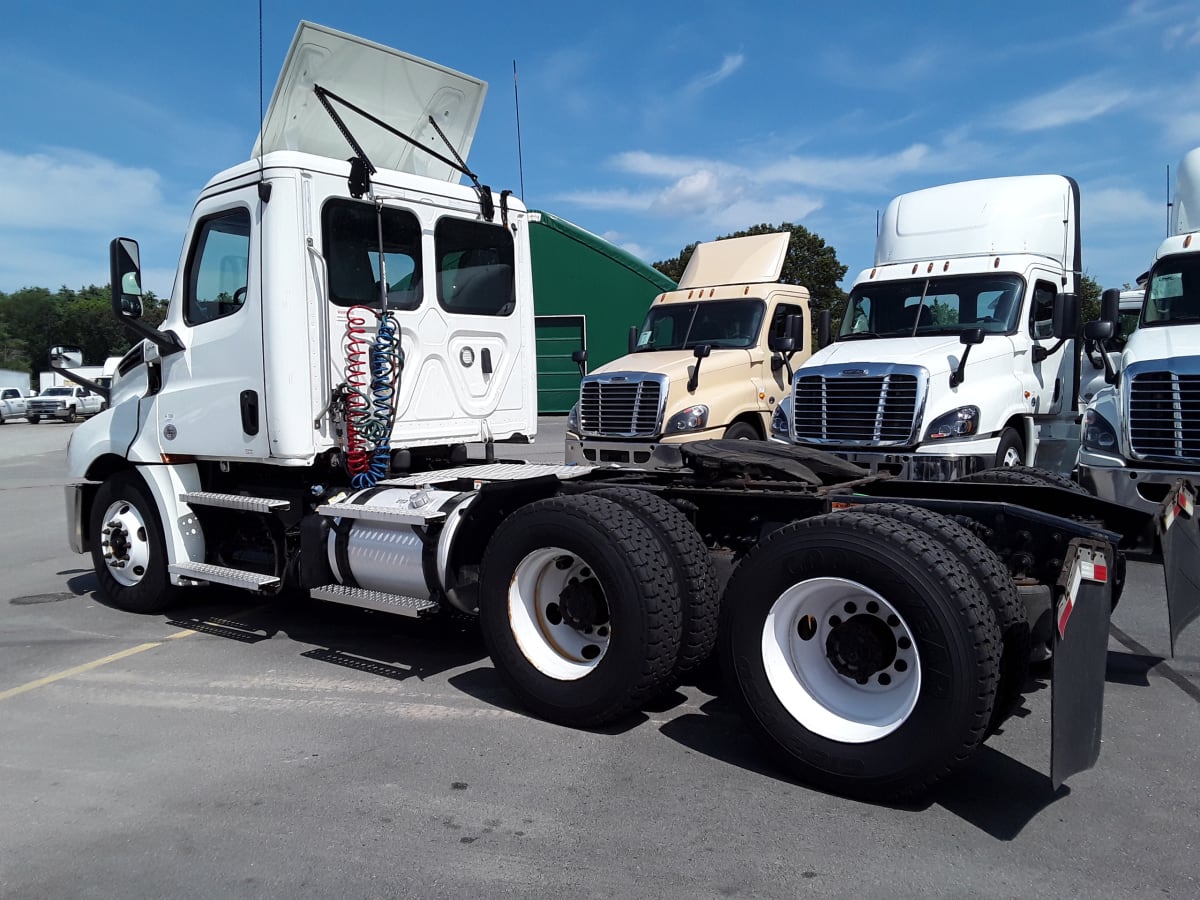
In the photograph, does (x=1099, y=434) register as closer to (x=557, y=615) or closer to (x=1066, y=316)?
(x=1066, y=316)

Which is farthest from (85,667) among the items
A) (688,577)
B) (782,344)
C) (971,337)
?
(782,344)

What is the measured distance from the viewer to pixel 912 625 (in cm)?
355

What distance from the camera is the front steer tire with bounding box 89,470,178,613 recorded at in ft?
22.4

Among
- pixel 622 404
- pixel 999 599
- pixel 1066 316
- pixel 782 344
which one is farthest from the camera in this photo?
pixel 782 344

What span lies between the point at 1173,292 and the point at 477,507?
23.8 feet

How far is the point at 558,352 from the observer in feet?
102

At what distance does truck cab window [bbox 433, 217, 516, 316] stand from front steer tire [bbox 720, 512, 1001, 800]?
3543 mm

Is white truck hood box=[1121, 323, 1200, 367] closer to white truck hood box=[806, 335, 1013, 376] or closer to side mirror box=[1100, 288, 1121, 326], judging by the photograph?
side mirror box=[1100, 288, 1121, 326]

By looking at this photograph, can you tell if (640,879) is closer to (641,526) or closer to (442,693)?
(641,526)

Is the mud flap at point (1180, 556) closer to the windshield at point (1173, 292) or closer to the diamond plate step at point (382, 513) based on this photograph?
the diamond plate step at point (382, 513)

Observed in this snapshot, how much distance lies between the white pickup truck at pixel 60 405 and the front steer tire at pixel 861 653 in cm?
4682

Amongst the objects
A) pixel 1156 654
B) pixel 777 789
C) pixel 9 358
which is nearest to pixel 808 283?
pixel 1156 654

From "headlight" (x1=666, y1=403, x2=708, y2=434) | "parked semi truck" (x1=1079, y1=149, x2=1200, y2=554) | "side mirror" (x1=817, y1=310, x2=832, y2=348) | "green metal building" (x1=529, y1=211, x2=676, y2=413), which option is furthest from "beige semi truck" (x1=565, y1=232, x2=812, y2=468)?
"green metal building" (x1=529, y1=211, x2=676, y2=413)

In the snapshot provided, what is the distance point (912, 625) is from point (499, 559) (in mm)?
2114
